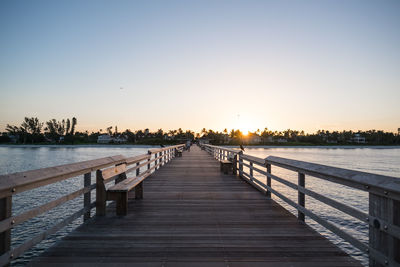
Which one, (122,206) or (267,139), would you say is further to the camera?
Answer: (267,139)

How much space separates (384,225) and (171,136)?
17746 centimetres

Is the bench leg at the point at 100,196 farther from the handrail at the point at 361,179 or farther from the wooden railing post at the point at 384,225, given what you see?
the wooden railing post at the point at 384,225

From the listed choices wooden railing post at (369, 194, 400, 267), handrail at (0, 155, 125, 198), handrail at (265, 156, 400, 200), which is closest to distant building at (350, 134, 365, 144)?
handrail at (265, 156, 400, 200)

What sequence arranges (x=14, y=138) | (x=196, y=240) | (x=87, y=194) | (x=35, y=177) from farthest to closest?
(x=14, y=138)
(x=87, y=194)
(x=196, y=240)
(x=35, y=177)

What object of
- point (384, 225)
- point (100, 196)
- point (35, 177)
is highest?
point (35, 177)

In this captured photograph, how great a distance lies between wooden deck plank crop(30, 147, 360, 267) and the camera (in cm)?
304

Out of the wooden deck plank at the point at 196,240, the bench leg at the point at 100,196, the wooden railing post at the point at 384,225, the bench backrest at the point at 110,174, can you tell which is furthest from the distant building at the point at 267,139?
the wooden railing post at the point at 384,225

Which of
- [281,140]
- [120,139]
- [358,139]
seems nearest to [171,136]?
[120,139]

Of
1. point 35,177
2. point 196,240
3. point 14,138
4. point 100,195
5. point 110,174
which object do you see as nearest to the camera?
point 35,177

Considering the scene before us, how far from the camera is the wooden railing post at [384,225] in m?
2.29

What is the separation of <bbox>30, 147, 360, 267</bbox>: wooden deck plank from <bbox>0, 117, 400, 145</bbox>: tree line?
12396cm

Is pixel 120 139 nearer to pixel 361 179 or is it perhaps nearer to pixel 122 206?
pixel 122 206

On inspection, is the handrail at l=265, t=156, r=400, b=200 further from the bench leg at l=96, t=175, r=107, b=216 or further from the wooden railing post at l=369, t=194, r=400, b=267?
the bench leg at l=96, t=175, r=107, b=216

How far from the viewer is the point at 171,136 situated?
586ft
